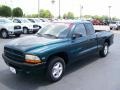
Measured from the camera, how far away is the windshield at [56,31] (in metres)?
6.67

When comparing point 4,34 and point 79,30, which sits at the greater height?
point 79,30

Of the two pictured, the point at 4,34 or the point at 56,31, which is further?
the point at 4,34

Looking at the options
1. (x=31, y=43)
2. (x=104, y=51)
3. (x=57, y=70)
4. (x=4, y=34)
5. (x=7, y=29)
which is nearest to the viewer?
(x=31, y=43)

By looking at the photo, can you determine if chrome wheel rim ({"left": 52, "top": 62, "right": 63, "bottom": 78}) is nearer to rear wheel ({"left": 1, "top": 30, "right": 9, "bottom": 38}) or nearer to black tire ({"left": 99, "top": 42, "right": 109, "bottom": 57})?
black tire ({"left": 99, "top": 42, "right": 109, "bottom": 57})

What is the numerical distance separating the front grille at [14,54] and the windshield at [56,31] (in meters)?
1.34

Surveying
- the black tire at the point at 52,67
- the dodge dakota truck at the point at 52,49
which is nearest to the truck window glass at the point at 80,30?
the dodge dakota truck at the point at 52,49

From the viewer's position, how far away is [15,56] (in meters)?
5.80

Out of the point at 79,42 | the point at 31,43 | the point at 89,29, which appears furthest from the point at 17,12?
the point at 31,43

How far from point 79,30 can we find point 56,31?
83cm

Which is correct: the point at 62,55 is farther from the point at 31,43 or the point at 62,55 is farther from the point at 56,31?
the point at 31,43

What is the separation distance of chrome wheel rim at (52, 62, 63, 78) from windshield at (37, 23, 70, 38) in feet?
3.10

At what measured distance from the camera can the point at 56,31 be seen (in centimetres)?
687

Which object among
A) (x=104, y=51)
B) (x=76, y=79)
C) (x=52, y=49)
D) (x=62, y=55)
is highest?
(x=52, y=49)

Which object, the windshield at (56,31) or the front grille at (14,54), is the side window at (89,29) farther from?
the front grille at (14,54)
